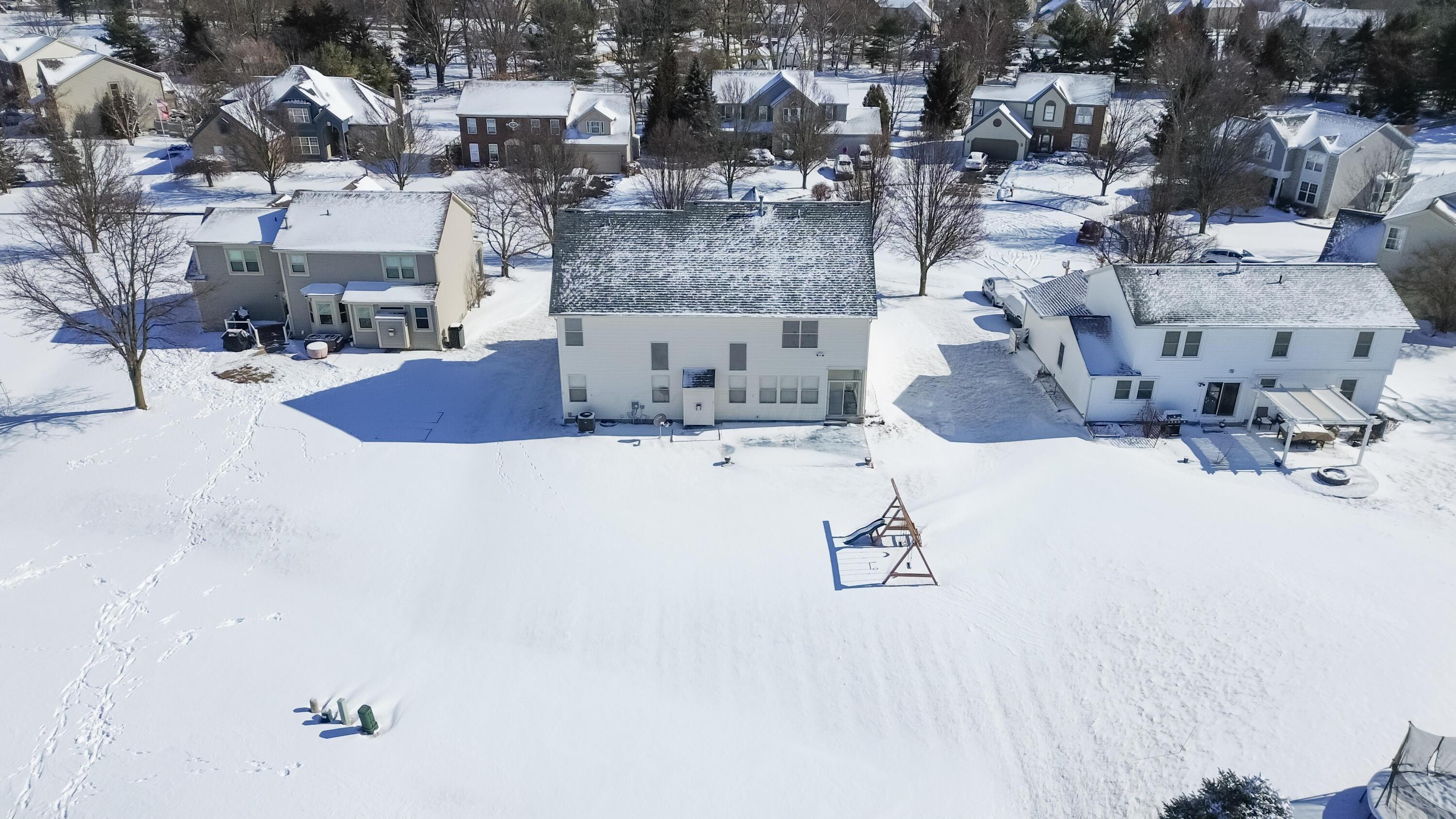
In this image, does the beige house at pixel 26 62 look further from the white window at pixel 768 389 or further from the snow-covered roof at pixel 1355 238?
the snow-covered roof at pixel 1355 238

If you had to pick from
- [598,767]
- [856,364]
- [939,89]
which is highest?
[939,89]

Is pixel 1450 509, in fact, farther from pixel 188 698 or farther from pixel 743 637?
pixel 188 698

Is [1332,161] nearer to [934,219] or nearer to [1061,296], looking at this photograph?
[934,219]

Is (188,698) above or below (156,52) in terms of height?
below

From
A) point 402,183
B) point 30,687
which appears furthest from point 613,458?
point 402,183

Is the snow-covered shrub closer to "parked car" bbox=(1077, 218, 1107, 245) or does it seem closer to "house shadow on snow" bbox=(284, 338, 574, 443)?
"house shadow on snow" bbox=(284, 338, 574, 443)

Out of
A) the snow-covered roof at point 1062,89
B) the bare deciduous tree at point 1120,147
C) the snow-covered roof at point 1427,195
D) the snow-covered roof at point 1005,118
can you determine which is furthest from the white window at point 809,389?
the snow-covered roof at point 1062,89
